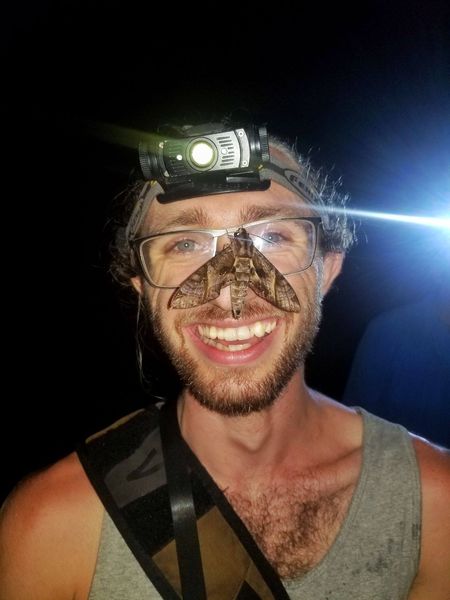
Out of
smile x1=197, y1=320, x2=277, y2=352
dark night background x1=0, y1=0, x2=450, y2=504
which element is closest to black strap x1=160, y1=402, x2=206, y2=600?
smile x1=197, y1=320, x2=277, y2=352

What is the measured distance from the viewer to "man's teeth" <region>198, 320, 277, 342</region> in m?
1.76

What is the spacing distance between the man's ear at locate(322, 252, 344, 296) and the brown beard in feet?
1.56

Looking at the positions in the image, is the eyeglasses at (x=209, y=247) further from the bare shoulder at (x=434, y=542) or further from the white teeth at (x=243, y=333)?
the bare shoulder at (x=434, y=542)

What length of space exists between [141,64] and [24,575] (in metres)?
10.1

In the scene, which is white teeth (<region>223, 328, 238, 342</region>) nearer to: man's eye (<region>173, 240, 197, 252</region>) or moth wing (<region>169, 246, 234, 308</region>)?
moth wing (<region>169, 246, 234, 308</region>)

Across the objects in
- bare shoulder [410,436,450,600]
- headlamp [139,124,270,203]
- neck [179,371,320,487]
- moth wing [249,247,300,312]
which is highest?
headlamp [139,124,270,203]

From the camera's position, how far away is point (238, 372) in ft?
5.82

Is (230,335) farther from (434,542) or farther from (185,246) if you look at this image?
(434,542)

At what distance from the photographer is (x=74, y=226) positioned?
11.0 meters

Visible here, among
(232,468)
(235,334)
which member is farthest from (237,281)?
(232,468)

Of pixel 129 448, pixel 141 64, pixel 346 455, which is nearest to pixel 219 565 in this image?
pixel 129 448

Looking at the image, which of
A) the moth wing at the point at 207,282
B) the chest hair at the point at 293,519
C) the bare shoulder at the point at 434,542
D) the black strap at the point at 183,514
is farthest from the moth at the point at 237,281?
the bare shoulder at the point at 434,542

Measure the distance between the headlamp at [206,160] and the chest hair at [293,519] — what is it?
1557mm

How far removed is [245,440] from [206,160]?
1.45m
